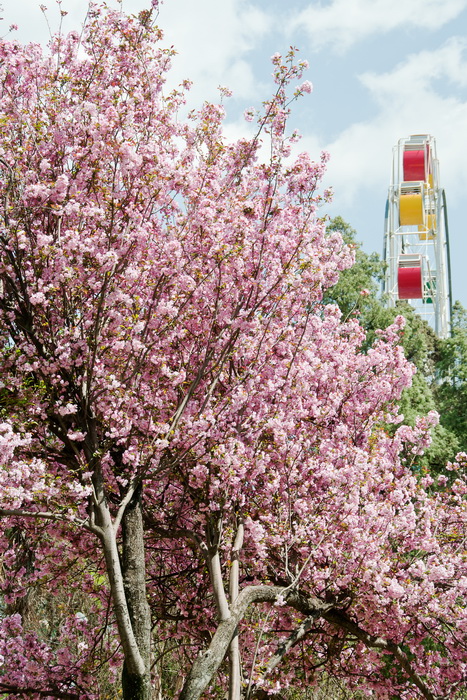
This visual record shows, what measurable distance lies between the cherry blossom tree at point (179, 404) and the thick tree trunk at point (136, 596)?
0.06 feet

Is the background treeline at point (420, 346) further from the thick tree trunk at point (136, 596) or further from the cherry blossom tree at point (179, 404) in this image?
the thick tree trunk at point (136, 596)

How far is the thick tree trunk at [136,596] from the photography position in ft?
18.7

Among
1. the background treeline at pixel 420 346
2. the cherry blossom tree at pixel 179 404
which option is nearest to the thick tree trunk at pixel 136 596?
the cherry blossom tree at pixel 179 404

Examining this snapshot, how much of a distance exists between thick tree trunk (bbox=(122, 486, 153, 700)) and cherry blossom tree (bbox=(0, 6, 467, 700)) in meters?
0.02

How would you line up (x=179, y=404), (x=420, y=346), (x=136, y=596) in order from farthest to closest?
1. (x=420, y=346)
2. (x=179, y=404)
3. (x=136, y=596)

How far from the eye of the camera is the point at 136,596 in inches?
243

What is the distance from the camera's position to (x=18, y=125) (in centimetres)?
634

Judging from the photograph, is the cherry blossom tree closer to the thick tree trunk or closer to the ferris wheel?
the thick tree trunk

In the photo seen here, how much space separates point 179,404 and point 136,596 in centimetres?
174

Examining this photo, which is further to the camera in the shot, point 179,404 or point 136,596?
point 179,404

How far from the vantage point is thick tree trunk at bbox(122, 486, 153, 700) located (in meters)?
5.71

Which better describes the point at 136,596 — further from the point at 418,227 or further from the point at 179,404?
the point at 418,227

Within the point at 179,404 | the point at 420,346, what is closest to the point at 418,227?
the point at 420,346

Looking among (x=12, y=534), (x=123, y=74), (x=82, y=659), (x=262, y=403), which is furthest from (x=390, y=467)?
(x=123, y=74)
